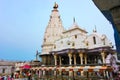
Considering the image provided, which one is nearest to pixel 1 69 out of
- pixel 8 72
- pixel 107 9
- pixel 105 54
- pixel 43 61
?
pixel 8 72

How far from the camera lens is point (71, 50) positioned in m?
28.1

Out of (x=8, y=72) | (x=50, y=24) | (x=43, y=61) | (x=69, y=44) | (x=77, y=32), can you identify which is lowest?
(x=8, y=72)

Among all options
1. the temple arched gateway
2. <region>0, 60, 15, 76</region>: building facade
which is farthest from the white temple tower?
<region>0, 60, 15, 76</region>: building facade

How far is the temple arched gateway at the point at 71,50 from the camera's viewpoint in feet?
81.1

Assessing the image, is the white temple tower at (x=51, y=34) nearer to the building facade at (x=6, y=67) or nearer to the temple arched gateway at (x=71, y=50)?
the temple arched gateway at (x=71, y=50)

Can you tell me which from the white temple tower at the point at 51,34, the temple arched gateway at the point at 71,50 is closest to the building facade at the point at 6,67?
the temple arched gateway at the point at 71,50

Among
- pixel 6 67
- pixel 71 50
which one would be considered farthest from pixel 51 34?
pixel 6 67

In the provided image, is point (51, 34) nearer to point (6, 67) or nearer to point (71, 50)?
point (71, 50)

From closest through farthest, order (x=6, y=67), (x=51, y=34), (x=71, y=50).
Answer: (x=71, y=50) → (x=51, y=34) → (x=6, y=67)

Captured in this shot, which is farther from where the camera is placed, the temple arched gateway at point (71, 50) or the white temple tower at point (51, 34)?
the white temple tower at point (51, 34)

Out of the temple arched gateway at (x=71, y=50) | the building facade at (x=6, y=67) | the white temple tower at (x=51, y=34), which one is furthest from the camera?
the building facade at (x=6, y=67)

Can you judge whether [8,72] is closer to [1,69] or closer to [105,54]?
[1,69]

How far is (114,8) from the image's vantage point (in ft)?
7.38

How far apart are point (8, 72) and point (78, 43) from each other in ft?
65.2
